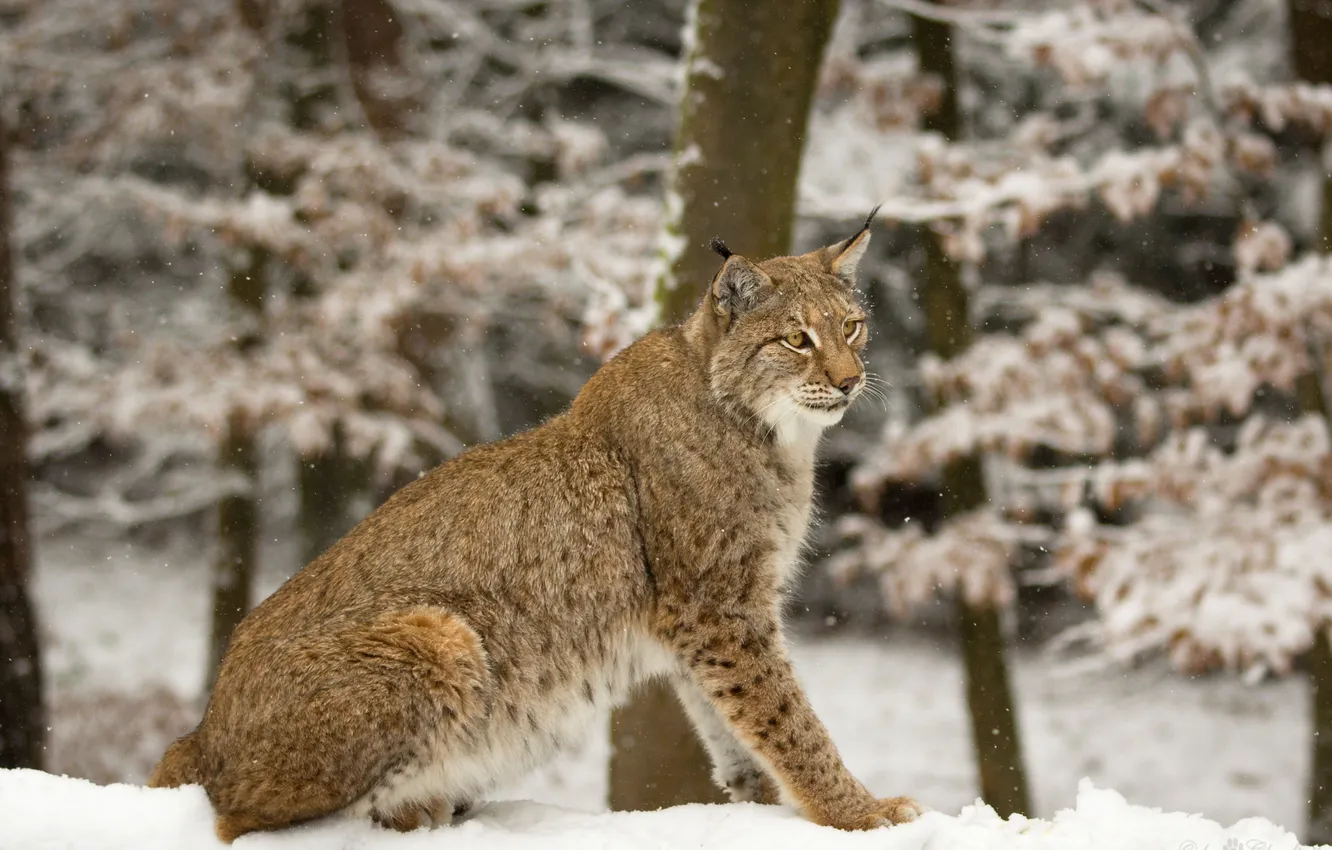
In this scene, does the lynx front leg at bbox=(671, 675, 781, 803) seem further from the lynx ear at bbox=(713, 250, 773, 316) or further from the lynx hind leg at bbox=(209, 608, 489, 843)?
the lynx ear at bbox=(713, 250, 773, 316)

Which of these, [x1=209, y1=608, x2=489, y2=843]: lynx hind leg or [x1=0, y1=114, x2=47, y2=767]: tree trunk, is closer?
[x1=209, y1=608, x2=489, y2=843]: lynx hind leg

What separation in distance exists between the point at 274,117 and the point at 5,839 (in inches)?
323

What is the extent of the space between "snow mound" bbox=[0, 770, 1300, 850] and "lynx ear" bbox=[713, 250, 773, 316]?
159 centimetres

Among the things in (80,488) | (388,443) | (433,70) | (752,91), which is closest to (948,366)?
(752,91)

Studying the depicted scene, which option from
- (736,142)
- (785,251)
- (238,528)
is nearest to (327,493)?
(238,528)

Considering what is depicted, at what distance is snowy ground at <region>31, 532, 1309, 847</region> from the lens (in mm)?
10289

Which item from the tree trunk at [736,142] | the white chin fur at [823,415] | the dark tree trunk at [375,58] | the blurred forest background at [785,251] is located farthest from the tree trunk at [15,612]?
the white chin fur at [823,415]

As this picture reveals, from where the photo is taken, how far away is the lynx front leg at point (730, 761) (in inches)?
172

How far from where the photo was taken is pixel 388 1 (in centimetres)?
1079

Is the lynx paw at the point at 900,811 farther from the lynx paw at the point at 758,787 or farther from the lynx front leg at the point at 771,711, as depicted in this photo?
the lynx paw at the point at 758,787

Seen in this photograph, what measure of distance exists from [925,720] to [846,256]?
9.78 m

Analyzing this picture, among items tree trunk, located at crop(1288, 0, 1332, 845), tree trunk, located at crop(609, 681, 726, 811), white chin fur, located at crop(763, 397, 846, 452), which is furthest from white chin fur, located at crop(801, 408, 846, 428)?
tree trunk, located at crop(1288, 0, 1332, 845)

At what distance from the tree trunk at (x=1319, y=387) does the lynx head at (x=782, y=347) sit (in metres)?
5.22

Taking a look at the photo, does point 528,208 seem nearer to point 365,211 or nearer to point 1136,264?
point 365,211
